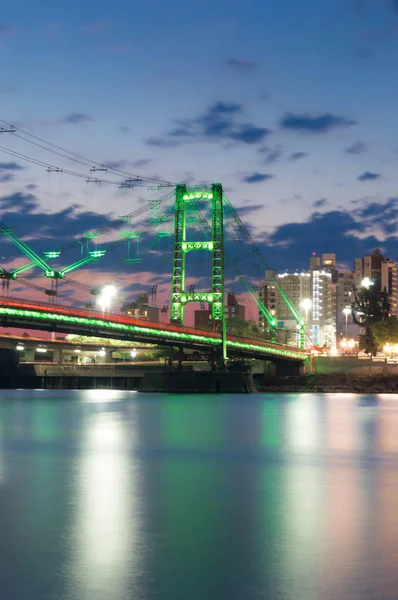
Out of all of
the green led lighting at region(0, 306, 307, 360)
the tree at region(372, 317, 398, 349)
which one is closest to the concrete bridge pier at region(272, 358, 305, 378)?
the green led lighting at region(0, 306, 307, 360)

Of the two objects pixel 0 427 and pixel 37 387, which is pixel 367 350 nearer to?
pixel 37 387

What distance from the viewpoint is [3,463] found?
92.4 feet

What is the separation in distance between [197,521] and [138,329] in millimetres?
77242

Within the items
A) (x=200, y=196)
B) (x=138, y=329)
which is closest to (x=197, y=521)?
(x=138, y=329)

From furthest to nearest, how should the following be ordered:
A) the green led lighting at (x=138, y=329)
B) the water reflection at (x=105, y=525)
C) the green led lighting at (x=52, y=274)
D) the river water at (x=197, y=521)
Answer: the green led lighting at (x=52, y=274), the green led lighting at (x=138, y=329), the water reflection at (x=105, y=525), the river water at (x=197, y=521)

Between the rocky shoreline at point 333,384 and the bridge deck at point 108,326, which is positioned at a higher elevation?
the bridge deck at point 108,326

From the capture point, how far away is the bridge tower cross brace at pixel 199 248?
104 metres

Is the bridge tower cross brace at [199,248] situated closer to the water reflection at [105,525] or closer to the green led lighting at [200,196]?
the green led lighting at [200,196]

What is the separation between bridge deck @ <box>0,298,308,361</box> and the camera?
79.9 metres

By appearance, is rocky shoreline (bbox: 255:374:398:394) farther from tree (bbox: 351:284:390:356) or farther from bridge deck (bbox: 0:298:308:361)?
tree (bbox: 351:284:390:356)

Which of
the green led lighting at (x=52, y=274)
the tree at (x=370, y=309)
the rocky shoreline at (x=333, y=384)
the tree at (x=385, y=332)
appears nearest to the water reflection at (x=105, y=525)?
the green led lighting at (x=52, y=274)

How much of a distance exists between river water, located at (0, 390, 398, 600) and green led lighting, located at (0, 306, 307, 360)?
43840 millimetres

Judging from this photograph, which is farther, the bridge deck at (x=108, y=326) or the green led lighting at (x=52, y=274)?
the green led lighting at (x=52, y=274)

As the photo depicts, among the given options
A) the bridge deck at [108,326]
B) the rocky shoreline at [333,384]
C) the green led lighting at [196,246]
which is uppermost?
the green led lighting at [196,246]
